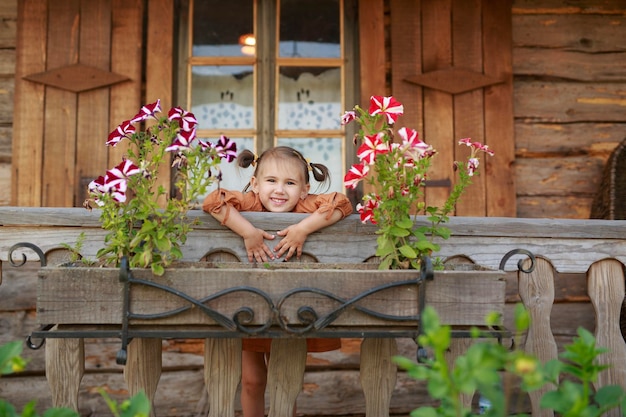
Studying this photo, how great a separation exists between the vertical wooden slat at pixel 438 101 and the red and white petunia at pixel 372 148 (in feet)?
5.22

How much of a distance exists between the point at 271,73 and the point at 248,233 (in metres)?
1.77

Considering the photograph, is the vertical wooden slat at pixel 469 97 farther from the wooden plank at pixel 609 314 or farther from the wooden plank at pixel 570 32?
the wooden plank at pixel 609 314

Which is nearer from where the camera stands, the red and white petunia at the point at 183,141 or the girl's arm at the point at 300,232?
the red and white petunia at the point at 183,141

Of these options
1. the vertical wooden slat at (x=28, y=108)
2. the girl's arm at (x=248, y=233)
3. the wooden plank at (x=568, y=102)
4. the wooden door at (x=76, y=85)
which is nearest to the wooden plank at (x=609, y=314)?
the girl's arm at (x=248, y=233)

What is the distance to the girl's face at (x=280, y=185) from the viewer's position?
2375 millimetres

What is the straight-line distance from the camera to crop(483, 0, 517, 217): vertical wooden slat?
10.7ft

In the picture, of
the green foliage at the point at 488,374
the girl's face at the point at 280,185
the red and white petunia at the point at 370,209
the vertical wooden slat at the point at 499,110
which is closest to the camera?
the green foliage at the point at 488,374

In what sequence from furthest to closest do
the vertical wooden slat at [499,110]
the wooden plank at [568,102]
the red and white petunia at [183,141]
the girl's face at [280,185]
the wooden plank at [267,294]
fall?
the wooden plank at [568,102] < the vertical wooden slat at [499,110] < the girl's face at [280,185] < the red and white petunia at [183,141] < the wooden plank at [267,294]

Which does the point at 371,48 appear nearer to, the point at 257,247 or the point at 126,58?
the point at 126,58

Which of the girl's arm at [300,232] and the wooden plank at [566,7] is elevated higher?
the wooden plank at [566,7]

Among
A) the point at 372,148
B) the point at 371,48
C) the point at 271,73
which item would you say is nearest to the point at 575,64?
the point at 371,48

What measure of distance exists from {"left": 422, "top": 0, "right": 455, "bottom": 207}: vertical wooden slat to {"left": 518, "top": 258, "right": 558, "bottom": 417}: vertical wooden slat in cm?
131

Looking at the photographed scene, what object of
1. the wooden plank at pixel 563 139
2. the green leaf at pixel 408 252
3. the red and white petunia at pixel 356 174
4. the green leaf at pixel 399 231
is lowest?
the green leaf at pixel 408 252

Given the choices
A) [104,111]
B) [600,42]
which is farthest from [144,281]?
[600,42]
